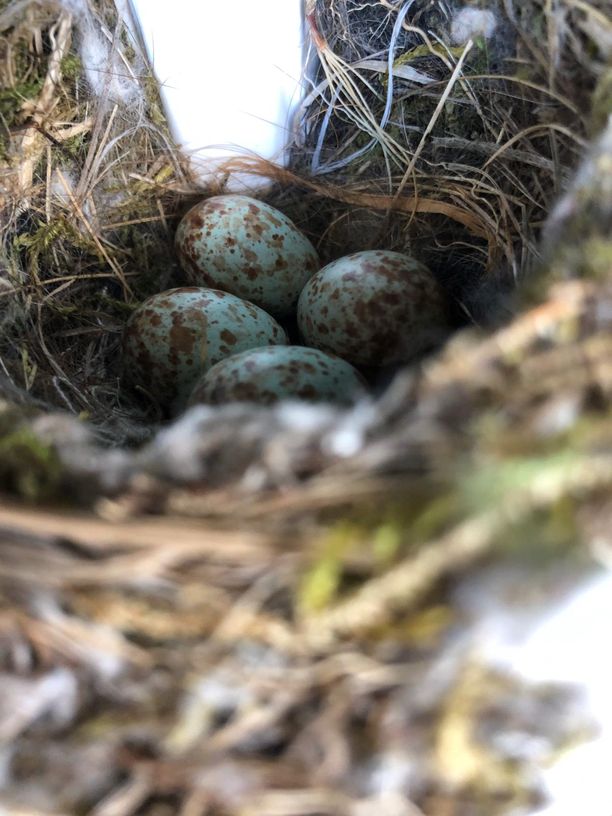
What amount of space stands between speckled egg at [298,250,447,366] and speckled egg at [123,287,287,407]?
0.10 meters

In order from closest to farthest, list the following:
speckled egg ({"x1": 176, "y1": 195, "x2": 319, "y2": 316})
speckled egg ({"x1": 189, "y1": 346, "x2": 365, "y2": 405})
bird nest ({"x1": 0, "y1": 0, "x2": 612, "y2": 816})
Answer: bird nest ({"x1": 0, "y1": 0, "x2": 612, "y2": 816})
speckled egg ({"x1": 189, "y1": 346, "x2": 365, "y2": 405})
speckled egg ({"x1": 176, "y1": 195, "x2": 319, "y2": 316})

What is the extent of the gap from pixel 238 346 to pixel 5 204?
0.41 m

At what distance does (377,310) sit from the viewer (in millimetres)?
971

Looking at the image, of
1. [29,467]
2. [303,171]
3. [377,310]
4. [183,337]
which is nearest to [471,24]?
[303,171]

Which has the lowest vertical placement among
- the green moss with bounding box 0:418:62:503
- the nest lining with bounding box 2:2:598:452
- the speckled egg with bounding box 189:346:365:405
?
the speckled egg with bounding box 189:346:365:405

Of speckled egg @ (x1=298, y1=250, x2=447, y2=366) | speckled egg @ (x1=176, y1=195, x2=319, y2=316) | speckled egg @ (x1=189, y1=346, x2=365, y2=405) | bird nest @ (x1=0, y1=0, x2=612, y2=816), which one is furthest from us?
speckled egg @ (x1=176, y1=195, x2=319, y2=316)

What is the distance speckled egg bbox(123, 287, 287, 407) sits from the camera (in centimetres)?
98

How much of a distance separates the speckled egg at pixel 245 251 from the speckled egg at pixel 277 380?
31 centimetres

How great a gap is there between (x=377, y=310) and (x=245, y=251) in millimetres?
266

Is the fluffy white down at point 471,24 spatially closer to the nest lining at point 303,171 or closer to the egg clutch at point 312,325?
the nest lining at point 303,171

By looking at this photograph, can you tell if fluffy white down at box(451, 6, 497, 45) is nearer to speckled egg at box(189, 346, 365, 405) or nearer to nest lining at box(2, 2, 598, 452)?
nest lining at box(2, 2, 598, 452)

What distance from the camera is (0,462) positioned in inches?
20.8

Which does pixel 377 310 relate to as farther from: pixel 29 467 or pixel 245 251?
pixel 29 467

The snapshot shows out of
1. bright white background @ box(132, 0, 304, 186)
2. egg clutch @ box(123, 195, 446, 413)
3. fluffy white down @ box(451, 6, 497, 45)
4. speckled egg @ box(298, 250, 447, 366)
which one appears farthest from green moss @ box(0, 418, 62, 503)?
fluffy white down @ box(451, 6, 497, 45)
